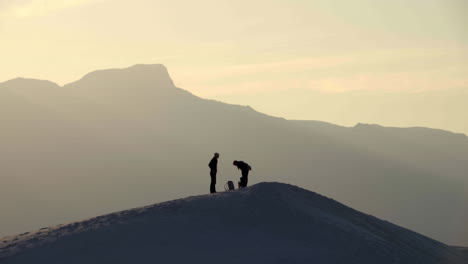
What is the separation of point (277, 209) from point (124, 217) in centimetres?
599

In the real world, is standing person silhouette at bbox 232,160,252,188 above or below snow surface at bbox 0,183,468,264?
above

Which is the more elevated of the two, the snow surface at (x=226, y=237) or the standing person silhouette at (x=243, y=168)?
the standing person silhouette at (x=243, y=168)

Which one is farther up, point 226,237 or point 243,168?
point 243,168

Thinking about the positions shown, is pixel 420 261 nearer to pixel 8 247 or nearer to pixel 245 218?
pixel 245 218

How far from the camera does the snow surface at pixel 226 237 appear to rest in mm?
23750

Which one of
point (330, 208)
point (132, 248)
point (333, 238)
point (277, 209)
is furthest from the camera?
point (330, 208)

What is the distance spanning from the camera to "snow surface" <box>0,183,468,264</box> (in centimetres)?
2375

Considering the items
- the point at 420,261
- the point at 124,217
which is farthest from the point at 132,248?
the point at 420,261

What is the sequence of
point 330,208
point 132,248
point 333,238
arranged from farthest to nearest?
point 330,208 < point 333,238 < point 132,248

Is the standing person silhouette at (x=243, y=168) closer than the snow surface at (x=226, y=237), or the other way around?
the snow surface at (x=226, y=237)

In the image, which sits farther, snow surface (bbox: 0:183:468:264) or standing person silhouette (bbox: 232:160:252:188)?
standing person silhouette (bbox: 232:160:252:188)

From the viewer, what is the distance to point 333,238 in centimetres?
2647

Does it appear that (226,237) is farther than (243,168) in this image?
No

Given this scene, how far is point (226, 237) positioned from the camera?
25.4 metres
